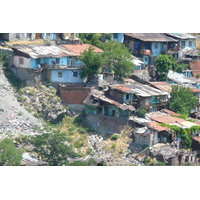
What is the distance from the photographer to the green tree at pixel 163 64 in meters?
34.4

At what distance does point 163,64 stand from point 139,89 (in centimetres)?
337

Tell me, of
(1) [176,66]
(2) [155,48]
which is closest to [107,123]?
(1) [176,66]

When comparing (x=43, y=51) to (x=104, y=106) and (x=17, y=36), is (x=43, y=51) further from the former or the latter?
(x=104, y=106)

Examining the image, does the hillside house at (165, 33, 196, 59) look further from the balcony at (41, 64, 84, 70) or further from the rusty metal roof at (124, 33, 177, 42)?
the balcony at (41, 64, 84, 70)

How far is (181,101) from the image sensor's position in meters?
31.9

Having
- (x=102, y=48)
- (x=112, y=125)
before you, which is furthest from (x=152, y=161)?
(x=102, y=48)

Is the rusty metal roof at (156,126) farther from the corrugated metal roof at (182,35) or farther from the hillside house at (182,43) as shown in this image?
the corrugated metal roof at (182,35)

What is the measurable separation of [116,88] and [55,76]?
285 centimetres

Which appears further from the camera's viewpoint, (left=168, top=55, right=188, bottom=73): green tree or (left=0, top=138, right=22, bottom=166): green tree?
(left=168, top=55, right=188, bottom=73): green tree

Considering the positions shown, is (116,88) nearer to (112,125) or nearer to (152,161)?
(112,125)

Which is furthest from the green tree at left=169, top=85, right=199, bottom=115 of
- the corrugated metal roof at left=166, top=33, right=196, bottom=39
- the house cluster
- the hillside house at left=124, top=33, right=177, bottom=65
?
the corrugated metal roof at left=166, top=33, right=196, bottom=39

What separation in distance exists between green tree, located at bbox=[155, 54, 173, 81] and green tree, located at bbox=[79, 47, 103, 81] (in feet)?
13.4

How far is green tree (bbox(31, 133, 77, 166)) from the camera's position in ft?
86.1

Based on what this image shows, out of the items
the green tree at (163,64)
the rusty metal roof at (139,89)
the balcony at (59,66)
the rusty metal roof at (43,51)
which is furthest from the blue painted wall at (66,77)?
the green tree at (163,64)
